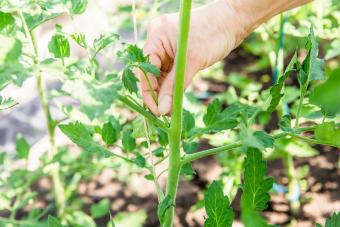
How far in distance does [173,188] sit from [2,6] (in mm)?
428

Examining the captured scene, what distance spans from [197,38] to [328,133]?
0.55m

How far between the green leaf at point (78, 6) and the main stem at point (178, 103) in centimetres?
19

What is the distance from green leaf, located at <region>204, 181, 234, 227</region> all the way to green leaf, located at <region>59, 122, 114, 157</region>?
0.21 m

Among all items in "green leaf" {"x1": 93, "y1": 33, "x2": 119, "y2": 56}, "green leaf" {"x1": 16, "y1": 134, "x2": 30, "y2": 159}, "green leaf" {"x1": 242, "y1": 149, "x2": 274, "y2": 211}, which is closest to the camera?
"green leaf" {"x1": 242, "y1": 149, "x2": 274, "y2": 211}

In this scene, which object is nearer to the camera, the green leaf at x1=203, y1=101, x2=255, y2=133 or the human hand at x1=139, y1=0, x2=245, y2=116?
the green leaf at x1=203, y1=101, x2=255, y2=133

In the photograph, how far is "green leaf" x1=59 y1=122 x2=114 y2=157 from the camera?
86 cm

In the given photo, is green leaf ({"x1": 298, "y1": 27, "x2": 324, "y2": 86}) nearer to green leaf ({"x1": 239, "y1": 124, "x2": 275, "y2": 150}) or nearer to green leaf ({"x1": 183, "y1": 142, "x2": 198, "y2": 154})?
green leaf ({"x1": 239, "y1": 124, "x2": 275, "y2": 150})

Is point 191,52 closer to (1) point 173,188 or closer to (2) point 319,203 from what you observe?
(1) point 173,188

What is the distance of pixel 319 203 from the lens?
1870 mm

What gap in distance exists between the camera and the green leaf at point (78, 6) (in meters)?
0.79

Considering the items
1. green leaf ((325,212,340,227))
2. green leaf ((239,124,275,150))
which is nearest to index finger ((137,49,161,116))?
green leaf ((239,124,275,150))

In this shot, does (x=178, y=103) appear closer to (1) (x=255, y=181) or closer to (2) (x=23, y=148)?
(1) (x=255, y=181)

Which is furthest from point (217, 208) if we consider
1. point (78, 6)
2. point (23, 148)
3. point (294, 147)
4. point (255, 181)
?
point (294, 147)

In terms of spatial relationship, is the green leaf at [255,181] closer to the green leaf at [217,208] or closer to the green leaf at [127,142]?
the green leaf at [217,208]
